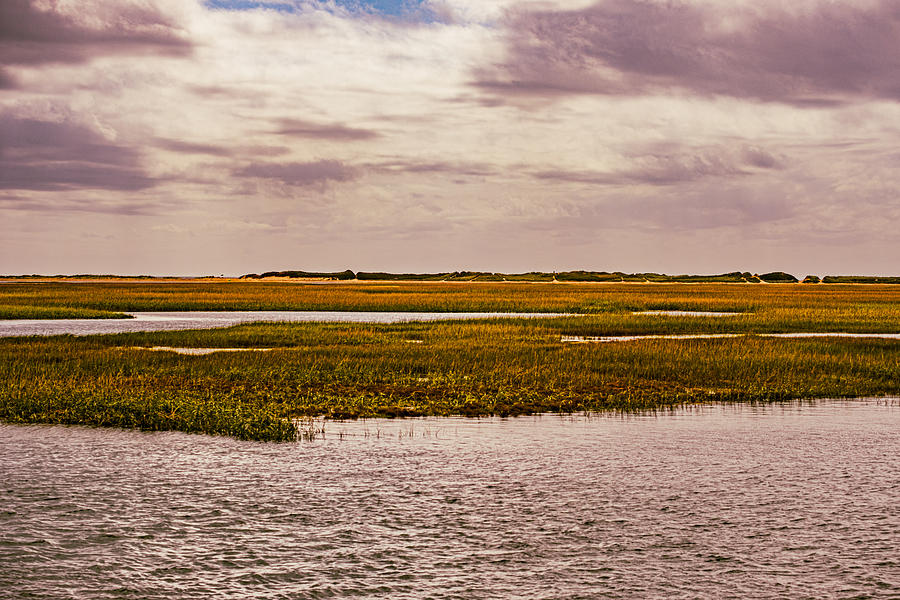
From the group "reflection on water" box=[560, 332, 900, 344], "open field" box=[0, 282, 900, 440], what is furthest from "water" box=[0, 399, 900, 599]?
"reflection on water" box=[560, 332, 900, 344]

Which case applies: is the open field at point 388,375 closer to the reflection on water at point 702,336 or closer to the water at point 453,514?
the reflection on water at point 702,336

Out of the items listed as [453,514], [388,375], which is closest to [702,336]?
[388,375]

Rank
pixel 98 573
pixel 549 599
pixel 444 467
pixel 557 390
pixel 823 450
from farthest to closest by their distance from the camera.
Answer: pixel 557 390 < pixel 823 450 < pixel 444 467 < pixel 98 573 < pixel 549 599

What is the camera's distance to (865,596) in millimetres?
9164

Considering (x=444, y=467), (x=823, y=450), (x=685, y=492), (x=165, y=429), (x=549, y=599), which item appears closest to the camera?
(x=549, y=599)

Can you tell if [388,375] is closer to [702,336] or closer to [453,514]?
[453,514]

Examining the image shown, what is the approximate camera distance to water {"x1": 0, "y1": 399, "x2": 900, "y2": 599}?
9602mm

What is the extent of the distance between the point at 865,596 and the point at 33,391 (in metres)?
19.3

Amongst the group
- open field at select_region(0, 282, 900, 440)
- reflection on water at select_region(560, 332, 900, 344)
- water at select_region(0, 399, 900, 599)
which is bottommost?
water at select_region(0, 399, 900, 599)

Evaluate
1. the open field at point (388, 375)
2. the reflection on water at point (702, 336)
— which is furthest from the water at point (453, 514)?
Answer: the reflection on water at point (702, 336)

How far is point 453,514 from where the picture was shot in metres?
11.9

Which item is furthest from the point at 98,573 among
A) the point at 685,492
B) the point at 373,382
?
the point at 373,382

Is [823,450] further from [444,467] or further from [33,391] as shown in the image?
[33,391]

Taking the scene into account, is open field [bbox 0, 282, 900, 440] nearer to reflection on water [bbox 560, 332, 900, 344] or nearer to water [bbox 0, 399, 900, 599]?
reflection on water [bbox 560, 332, 900, 344]
